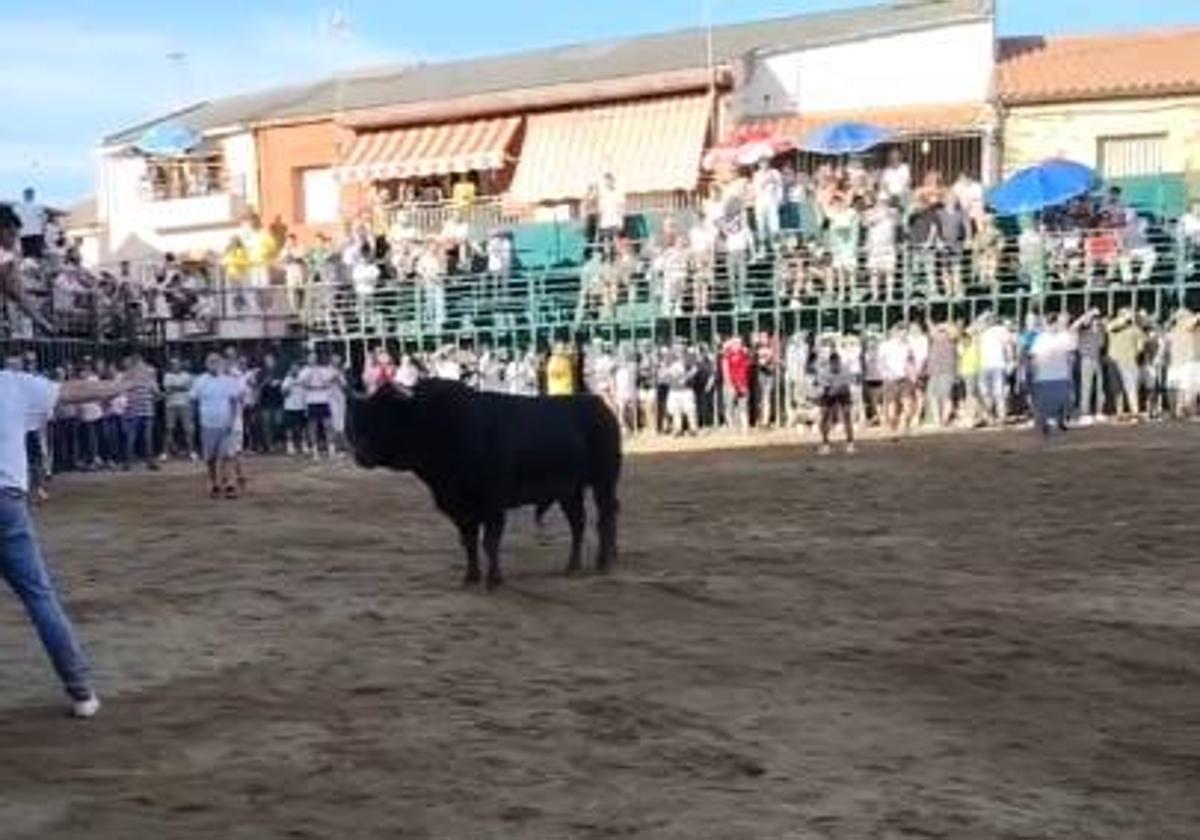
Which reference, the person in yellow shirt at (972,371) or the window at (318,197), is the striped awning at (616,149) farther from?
the person in yellow shirt at (972,371)

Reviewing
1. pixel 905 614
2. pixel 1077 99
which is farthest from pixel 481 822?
pixel 1077 99

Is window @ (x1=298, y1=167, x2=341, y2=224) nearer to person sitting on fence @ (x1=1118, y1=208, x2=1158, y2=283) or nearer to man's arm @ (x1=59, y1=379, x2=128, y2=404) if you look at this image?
person sitting on fence @ (x1=1118, y1=208, x2=1158, y2=283)

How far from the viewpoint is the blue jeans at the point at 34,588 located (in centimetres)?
834

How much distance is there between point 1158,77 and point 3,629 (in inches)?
1242

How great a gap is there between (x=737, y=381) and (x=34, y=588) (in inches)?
1031

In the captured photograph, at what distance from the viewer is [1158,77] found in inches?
1495

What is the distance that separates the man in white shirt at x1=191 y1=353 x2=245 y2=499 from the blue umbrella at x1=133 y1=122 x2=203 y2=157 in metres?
31.8

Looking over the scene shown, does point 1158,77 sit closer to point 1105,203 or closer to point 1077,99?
point 1077,99

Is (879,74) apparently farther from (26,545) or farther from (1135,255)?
(26,545)

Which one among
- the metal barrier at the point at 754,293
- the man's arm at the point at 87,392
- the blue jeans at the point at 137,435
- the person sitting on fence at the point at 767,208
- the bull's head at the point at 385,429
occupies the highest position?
the person sitting on fence at the point at 767,208

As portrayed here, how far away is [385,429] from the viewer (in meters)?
12.8

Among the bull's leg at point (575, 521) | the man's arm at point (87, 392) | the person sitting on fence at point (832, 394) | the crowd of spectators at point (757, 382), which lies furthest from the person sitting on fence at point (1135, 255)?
the man's arm at point (87, 392)

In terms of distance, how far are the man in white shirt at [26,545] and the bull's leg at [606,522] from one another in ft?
18.0

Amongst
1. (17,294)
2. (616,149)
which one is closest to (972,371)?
(616,149)
